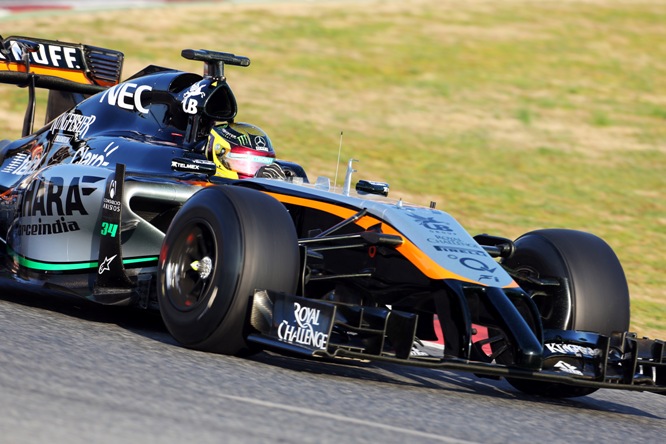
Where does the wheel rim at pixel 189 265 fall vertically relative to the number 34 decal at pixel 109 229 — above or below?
below

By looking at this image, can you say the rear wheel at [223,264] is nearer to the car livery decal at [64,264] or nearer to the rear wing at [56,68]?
the car livery decal at [64,264]

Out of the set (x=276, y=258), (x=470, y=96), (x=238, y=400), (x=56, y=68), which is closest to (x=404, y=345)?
(x=276, y=258)

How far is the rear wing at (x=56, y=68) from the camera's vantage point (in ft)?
28.9

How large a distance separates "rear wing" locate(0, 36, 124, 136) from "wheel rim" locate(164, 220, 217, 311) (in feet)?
10.9

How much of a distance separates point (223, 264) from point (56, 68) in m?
4.01

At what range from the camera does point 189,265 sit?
19.7 feet

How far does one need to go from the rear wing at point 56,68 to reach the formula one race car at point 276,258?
0.79 m

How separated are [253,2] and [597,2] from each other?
30.0 feet

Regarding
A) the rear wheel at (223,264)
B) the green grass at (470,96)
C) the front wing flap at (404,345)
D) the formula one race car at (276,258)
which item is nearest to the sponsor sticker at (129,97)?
the formula one race car at (276,258)

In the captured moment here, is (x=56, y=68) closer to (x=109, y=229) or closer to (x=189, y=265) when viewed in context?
(x=109, y=229)

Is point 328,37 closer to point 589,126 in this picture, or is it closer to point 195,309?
point 589,126

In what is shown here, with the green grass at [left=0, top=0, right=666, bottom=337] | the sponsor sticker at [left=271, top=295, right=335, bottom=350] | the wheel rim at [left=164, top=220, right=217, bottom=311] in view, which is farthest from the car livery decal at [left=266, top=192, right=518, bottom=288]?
the green grass at [left=0, top=0, right=666, bottom=337]

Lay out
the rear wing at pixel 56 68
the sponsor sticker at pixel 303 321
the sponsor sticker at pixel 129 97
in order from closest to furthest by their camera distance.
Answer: the sponsor sticker at pixel 303 321
the sponsor sticker at pixel 129 97
the rear wing at pixel 56 68

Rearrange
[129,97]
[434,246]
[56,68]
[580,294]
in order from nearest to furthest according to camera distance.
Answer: [434,246], [580,294], [129,97], [56,68]
